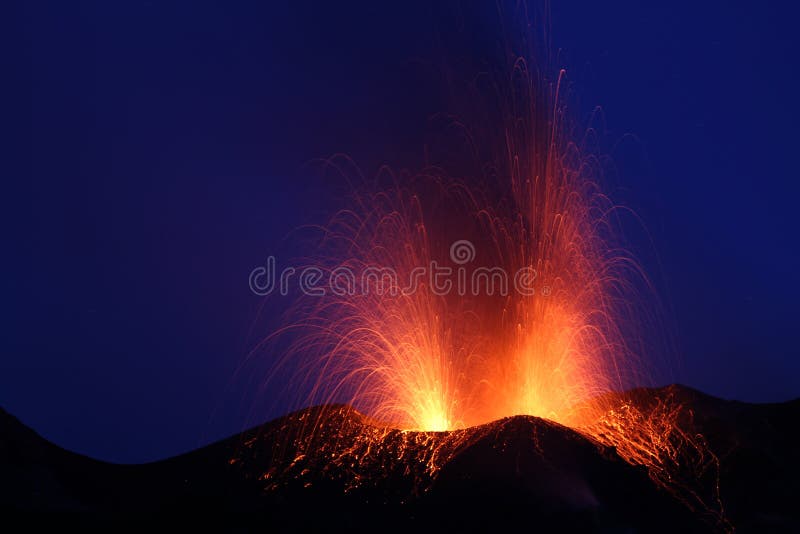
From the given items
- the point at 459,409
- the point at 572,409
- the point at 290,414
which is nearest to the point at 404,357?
the point at 459,409

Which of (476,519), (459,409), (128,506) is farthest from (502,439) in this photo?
(128,506)

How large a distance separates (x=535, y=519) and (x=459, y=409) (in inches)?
318

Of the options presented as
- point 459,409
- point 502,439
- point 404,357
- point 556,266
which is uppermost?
point 556,266

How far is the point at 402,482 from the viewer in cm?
1431

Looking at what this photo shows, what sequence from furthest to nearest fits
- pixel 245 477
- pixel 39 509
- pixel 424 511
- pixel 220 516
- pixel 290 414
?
1. pixel 290 414
2. pixel 245 477
3. pixel 39 509
4. pixel 220 516
5. pixel 424 511

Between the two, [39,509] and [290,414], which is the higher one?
[290,414]

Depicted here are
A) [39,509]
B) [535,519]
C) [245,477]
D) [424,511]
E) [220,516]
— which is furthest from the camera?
[245,477]

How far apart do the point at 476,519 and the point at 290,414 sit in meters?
8.40

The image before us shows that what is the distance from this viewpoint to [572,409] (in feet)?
65.5

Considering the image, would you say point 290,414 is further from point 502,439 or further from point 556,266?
point 556,266

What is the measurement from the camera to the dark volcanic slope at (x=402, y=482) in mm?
12930

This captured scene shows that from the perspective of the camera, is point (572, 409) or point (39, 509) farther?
point (572, 409)

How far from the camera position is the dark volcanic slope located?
12930 millimetres

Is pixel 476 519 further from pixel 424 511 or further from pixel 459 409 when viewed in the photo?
pixel 459 409
